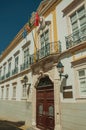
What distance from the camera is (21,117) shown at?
1338 cm

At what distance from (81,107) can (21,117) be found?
7.71m

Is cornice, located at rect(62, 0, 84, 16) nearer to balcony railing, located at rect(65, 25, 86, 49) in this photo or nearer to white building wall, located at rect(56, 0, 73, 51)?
white building wall, located at rect(56, 0, 73, 51)

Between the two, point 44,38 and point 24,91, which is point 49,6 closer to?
point 44,38

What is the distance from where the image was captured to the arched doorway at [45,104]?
378 inches

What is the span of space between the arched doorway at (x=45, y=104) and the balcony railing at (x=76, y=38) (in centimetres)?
295

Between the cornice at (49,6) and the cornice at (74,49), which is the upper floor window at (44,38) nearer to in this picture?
the cornice at (49,6)

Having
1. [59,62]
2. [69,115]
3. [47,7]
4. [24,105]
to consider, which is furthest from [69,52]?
[24,105]

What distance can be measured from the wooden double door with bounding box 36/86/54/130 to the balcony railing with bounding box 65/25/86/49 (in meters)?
3.16

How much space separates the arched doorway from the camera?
9.59 meters

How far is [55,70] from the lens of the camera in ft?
30.8

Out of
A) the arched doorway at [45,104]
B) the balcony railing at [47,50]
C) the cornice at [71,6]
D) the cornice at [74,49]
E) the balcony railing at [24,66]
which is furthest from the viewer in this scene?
the balcony railing at [24,66]

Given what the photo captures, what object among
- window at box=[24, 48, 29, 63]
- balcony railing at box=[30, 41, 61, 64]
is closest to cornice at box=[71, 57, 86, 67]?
balcony railing at box=[30, 41, 61, 64]

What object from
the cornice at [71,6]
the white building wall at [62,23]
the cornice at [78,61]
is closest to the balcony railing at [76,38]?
the white building wall at [62,23]

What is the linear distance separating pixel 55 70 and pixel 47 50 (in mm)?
1864
